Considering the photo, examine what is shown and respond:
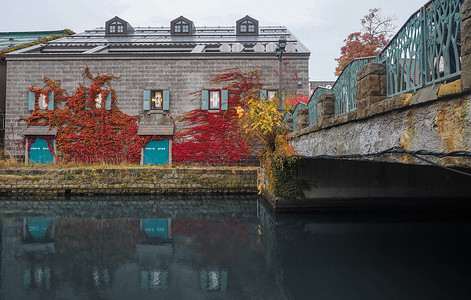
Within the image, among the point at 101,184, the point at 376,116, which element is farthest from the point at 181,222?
the point at 376,116

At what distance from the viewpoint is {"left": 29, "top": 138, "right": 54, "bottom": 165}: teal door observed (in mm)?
15688

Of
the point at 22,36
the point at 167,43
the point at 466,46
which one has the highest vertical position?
the point at 22,36

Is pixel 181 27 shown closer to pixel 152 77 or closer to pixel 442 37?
pixel 152 77

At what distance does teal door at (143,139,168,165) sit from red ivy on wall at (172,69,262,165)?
1.67ft

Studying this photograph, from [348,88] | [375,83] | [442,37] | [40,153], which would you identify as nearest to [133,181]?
[40,153]

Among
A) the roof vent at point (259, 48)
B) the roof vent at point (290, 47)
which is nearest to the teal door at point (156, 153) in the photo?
the roof vent at point (259, 48)

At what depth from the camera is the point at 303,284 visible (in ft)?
15.2

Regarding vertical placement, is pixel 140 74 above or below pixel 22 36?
below

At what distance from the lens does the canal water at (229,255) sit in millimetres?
4441

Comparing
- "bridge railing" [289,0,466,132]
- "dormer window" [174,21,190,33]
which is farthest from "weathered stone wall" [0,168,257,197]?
"dormer window" [174,21,190,33]

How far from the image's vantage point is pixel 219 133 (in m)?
15.8

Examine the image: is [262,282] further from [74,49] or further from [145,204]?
[74,49]

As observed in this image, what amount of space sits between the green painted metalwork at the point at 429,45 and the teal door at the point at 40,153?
1715cm

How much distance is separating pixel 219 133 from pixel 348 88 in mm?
11835
